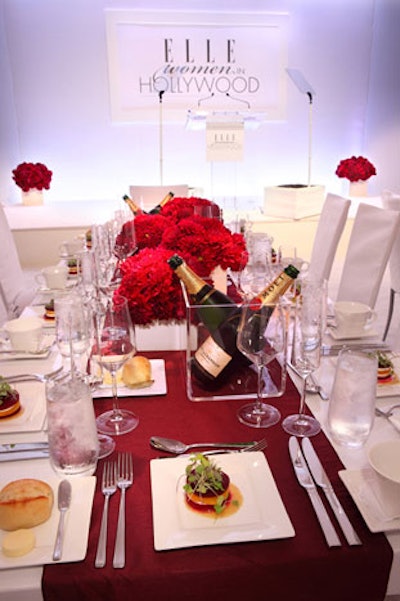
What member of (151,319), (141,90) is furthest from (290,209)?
(151,319)

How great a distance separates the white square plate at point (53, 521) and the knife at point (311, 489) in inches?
13.3

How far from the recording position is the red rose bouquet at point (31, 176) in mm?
4785

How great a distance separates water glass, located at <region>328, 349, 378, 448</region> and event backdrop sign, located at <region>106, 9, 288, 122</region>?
4.51m

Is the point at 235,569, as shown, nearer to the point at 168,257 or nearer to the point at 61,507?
the point at 61,507

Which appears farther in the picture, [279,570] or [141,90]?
[141,90]

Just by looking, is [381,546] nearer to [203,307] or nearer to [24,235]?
[203,307]

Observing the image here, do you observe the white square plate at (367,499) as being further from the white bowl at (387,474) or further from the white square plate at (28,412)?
the white square plate at (28,412)

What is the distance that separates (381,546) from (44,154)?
16.8 feet

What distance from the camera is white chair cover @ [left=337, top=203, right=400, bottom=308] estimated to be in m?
1.97

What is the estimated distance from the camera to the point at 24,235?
158 inches

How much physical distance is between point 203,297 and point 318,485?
527 mm

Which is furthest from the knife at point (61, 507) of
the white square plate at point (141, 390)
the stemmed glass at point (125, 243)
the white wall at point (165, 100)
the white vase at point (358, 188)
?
the white vase at point (358, 188)

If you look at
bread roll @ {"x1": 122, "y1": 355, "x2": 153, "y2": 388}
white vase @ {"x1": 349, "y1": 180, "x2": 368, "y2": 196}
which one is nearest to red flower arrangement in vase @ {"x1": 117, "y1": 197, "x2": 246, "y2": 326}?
bread roll @ {"x1": 122, "y1": 355, "x2": 153, "y2": 388}

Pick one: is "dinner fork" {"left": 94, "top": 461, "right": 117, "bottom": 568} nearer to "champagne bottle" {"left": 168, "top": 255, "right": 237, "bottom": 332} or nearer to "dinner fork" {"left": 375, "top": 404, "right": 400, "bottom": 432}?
"champagne bottle" {"left": 168, "top": 255, "right": 237, "bottom": 332}
